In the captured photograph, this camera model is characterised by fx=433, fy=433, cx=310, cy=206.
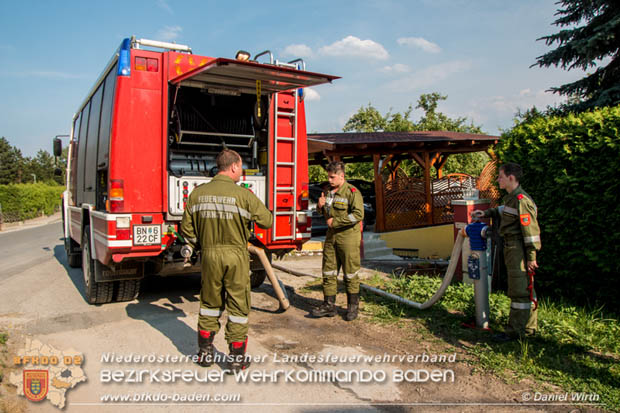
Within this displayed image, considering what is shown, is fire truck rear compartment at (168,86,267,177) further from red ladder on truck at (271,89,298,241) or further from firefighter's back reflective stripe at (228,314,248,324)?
firefighter's back reflective stripe at (228,314,248,324)

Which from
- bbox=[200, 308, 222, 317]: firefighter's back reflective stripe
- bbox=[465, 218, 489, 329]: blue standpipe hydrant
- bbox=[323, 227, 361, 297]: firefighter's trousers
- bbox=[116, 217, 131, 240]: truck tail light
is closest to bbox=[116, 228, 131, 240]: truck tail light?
bbox=[116, 217, 131, 240]: truck tail light

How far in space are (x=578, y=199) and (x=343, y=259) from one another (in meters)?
2.95

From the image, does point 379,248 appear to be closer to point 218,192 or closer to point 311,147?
point 311,147

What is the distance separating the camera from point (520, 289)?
4.24 m

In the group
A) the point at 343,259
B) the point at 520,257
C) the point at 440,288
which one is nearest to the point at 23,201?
the point at 343,259

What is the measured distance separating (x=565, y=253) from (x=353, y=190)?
2.79 metres

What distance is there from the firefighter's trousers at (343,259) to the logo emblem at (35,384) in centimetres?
302

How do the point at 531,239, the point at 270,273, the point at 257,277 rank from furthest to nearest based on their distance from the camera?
the point at 257,277, the point at 270,273, the point at 531,239

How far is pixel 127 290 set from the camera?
596 cm

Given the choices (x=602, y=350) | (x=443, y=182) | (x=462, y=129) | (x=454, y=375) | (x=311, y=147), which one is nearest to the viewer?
(x=454, y=375)

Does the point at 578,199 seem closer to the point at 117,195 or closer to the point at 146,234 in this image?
the point at 146,234

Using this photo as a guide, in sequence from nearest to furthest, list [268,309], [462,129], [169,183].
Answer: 1. [169,183]
2. [268,309]
3. [462,129]

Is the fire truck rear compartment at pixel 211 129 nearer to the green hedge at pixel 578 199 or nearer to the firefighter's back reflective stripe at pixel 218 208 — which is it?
the firefighter's back reflective stripe at pixel 218 208

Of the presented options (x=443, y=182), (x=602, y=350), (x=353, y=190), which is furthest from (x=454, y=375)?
(x=443, y=182)
